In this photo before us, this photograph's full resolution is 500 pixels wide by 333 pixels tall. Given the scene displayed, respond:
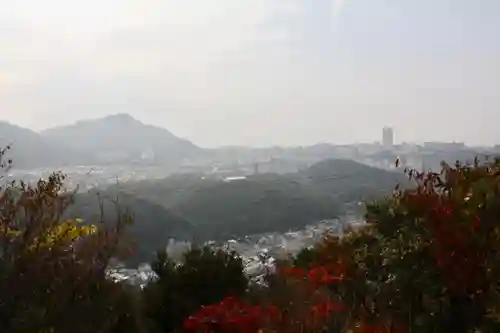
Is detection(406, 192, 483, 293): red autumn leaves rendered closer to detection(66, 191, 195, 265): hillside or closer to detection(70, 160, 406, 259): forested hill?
detection(70, 160, 406, 259): forested hill

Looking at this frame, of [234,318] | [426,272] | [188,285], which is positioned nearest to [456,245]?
[426,272]

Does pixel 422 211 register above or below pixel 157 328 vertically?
above

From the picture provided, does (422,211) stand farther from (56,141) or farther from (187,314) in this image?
(56,141)

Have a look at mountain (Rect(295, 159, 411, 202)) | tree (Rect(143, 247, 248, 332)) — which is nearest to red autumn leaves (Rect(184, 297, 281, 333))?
tree (Rect(143, 247, 248, 332))

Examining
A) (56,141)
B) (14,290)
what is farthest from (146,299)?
(56,141)

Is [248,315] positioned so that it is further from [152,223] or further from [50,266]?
[152,223]

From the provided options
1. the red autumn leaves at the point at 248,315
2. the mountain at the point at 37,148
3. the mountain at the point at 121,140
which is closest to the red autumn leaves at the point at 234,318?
the red autumn leaves at the point at 248,315
